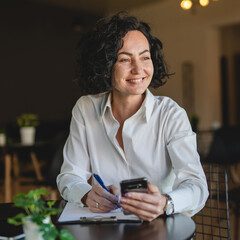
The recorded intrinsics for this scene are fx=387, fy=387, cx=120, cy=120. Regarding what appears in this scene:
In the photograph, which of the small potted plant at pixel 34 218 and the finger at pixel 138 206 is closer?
the small potted plant at pixel 34 218

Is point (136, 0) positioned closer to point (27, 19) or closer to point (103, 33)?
point (27, 19)

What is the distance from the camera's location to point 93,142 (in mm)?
1628

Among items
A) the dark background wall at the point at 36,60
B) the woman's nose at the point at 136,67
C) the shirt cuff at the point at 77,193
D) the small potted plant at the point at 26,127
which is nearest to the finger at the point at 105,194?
the shirt cuff at the point at 77,193

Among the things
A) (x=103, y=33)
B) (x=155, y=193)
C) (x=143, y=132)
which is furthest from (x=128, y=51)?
(x=155, y=193)

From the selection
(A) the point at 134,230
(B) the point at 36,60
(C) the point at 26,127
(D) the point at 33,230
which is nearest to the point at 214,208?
(A) the point at 134,230

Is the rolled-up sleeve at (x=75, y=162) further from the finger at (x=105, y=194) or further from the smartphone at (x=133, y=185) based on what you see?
the smartphone at (x=133, y=185)

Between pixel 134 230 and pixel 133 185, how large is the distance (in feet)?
0.41

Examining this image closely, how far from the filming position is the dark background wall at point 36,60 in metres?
7.95

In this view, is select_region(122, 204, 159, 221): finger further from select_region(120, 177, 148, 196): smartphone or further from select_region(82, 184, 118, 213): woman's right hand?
select_region(82, 184, 118, 213): woman's right hand

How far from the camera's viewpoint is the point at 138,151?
154cm

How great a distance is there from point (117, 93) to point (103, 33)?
27 cm

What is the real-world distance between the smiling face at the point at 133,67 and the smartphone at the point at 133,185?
1.87 ft

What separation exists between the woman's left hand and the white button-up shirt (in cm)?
26

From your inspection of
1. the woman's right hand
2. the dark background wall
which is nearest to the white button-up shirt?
the woman's right hand
